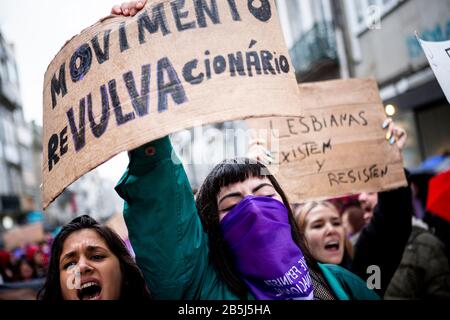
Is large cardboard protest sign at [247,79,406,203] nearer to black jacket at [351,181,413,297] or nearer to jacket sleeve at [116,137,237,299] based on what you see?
black jacket at [351,181,413,297]

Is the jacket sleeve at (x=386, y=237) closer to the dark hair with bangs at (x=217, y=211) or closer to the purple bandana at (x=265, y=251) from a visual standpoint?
the dark hair with bangs at (x=217, y=211)

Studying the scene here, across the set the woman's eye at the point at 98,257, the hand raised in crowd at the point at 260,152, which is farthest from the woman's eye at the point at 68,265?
the hand raised in crowd at the point at 260,152

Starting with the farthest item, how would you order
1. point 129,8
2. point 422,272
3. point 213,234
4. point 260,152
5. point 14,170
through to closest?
point 14,170
point 422,272
point 260,152
point 213,234
point 129,8

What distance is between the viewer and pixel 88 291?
1565 millimetres

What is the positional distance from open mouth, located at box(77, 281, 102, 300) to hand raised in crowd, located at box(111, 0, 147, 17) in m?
0.91

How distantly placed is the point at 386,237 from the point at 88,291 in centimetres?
130

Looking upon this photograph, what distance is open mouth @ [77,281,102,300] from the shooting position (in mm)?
1555

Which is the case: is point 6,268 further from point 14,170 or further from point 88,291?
point 14,170

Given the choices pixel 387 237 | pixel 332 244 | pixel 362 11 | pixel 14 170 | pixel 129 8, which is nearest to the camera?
pixel 129 8

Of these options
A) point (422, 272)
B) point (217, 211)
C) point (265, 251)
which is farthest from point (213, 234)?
point (422, 272)

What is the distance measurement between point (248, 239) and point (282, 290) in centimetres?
18

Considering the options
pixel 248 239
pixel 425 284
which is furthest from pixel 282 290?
pixel 425 284

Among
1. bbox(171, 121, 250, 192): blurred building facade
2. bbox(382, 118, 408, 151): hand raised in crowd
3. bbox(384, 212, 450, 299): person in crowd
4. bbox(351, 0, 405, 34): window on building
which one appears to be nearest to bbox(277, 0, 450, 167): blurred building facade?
bbox(351, 0, 405, 34): window on building
